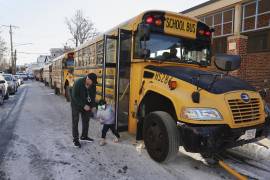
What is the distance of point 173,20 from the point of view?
548cm

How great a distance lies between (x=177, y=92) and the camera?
420 cm

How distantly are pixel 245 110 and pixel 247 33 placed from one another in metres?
9.47

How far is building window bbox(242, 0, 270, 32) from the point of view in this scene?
38.0 ft

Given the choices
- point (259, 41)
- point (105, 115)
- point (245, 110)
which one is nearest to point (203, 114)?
point (245, 110)

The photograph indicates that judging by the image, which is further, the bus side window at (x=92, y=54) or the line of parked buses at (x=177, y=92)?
the bus side window at (x=92, y=54)

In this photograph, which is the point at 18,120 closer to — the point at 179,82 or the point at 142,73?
A: the point at 142,73

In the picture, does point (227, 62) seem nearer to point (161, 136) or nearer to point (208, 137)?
point (208, 137)

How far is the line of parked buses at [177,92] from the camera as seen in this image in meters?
3.87

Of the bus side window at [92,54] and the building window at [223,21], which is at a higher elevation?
the building window at [223,21]

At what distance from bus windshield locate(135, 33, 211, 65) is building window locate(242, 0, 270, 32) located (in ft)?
24.0

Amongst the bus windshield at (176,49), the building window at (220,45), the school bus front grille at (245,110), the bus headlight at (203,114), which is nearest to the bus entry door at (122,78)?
the bus windshield at (176,49)

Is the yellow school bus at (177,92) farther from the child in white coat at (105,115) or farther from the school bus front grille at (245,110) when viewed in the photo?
the child in white coat at (105,115)

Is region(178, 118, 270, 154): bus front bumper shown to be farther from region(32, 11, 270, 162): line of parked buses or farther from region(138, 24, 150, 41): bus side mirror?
region(138, 24, 150, 41): bus side mirror

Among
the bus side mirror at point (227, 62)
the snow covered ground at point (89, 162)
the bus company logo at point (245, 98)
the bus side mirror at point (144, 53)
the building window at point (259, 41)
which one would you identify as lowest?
the snow covered ground at point (89, 162)
